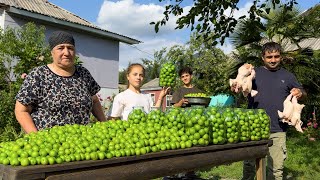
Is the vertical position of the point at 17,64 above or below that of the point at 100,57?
below

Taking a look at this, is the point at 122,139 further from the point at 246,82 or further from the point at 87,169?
the point at 246,82

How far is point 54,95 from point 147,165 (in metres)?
1.14

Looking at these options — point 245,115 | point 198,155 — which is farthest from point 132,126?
point 245,115

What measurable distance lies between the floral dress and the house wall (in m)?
10.6

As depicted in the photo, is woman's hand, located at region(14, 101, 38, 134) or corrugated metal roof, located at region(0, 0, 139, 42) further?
corrugated metal roof, located at region(0, 0, 139, 42)

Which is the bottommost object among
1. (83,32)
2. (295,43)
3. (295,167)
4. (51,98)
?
(295,167)

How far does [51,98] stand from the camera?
10.5 feet

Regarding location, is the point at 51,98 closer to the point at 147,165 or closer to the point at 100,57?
the point at 147,165

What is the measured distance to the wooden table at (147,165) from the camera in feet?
6.64

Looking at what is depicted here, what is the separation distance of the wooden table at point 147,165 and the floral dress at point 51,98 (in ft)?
3.38

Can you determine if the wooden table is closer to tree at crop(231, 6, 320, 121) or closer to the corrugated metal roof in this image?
tree at crop(231, 6, 320, 121)

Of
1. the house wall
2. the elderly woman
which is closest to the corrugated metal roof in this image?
the house wall

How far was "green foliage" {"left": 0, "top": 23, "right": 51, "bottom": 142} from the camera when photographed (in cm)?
680

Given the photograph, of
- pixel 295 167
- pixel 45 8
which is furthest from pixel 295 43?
pixel 45 8
